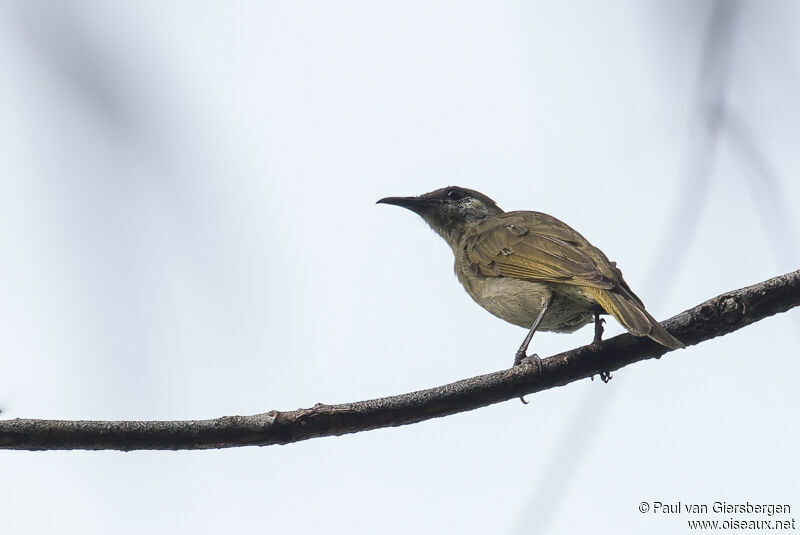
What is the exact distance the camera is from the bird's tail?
3.67 m

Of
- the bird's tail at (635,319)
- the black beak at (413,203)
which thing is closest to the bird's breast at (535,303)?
the bird's tail at (635,319)

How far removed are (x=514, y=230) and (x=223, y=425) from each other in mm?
3603

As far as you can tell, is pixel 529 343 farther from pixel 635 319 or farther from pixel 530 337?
pixel 635 319

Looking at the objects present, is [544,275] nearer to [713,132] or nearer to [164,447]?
[713,132]

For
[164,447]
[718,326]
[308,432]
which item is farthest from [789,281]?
[164,447]

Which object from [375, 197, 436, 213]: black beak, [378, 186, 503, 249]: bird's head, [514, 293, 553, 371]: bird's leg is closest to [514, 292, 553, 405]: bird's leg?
[514, 293, 553, 371]: bird's leg

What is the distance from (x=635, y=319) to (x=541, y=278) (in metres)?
1.48

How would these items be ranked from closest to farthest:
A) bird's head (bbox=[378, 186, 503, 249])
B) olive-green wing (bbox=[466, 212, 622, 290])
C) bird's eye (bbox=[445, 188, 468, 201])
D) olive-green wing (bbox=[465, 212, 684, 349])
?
olive-green wing (bbox=[465, 212, 684, 349]) → olive-green wing (bbox=[466, 212, 622, 290]) → bird's head (bbox=[378, 186, 503, 249]) → bird's eye (bbox=[445, 188, 468, 201])

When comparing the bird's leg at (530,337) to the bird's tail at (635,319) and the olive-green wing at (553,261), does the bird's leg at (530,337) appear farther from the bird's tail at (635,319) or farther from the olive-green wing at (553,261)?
the bird's tail at (635,319)

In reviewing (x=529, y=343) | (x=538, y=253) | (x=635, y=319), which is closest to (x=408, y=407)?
(x=635, y=319)

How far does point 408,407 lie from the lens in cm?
329

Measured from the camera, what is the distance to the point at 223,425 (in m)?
3.11

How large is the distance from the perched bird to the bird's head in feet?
1.47

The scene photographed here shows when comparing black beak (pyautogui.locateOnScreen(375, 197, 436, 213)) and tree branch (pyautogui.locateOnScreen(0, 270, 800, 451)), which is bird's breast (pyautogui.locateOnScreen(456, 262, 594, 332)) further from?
black beak (pyautogui.locateOnScreen(375, 197, 436, 213))
